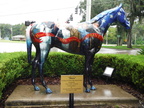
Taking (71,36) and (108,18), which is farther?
(108,18)

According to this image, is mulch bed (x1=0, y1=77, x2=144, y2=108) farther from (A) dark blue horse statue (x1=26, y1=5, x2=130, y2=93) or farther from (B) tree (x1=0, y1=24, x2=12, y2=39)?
(B) tree (x1=0, y1=24, x2=12, y2=39)

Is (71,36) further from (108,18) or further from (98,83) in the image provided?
(98,83)

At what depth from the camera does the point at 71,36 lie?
410 centimetres

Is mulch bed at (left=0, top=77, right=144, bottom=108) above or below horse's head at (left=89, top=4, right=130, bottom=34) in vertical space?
below

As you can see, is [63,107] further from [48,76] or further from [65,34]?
[48,76]

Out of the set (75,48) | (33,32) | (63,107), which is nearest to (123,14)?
(75,48)

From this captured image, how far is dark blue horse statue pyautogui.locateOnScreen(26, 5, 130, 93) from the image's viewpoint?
392 centimetres

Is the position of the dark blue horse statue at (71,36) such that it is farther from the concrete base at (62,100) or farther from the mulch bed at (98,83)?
the mulch bed at (98,83)

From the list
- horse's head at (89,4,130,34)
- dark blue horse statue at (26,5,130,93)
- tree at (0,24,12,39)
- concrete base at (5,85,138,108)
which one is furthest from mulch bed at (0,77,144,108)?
tree at (0,24,12,39)

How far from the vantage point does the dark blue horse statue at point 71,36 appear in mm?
3918

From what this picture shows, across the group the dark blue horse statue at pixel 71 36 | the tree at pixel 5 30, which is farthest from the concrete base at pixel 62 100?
the tree at pixel 5 30

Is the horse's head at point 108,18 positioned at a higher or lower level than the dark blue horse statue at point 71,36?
higher

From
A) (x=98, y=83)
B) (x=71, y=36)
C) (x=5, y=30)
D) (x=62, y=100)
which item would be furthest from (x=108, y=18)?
(x=5, y=30)

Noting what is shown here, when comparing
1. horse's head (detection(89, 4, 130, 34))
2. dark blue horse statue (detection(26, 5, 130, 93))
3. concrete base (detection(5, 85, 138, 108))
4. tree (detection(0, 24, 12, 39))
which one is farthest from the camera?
tree (detection(0, 24, 12, 39))
